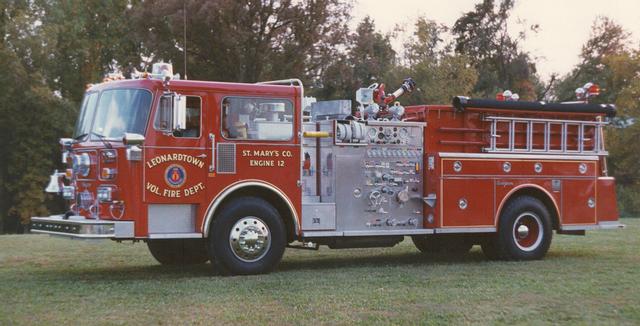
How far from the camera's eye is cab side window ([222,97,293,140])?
38.1ft

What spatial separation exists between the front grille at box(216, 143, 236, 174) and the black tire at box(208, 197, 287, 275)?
0.44m

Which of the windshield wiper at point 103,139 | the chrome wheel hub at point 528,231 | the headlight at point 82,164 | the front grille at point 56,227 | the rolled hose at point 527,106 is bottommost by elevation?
the chrome wheel hub at point 528,231

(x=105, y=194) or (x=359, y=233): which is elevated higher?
(x=105, y=194)

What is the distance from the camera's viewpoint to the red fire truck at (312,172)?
1117cm

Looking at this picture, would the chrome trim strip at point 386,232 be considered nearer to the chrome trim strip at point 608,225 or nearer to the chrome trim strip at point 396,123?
the chrome trim strip at point 396,123

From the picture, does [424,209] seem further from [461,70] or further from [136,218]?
[461,70]

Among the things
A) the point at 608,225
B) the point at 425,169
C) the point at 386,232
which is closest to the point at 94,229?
the point at 386,232

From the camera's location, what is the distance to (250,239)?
11.6 meters

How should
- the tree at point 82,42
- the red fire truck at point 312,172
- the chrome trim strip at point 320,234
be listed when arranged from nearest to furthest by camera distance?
the red fire truck at point 312,172, the chrome trim strip at point 320,234, the tree at point 82,42

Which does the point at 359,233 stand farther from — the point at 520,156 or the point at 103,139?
the point at 103,139

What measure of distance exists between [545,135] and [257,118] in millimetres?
4952

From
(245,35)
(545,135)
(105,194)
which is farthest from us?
(245,35)

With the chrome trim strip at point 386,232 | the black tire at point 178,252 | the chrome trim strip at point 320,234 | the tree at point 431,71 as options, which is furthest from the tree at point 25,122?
the chrome trim strip at point 320,234

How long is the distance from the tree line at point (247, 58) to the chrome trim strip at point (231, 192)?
19395 mm
